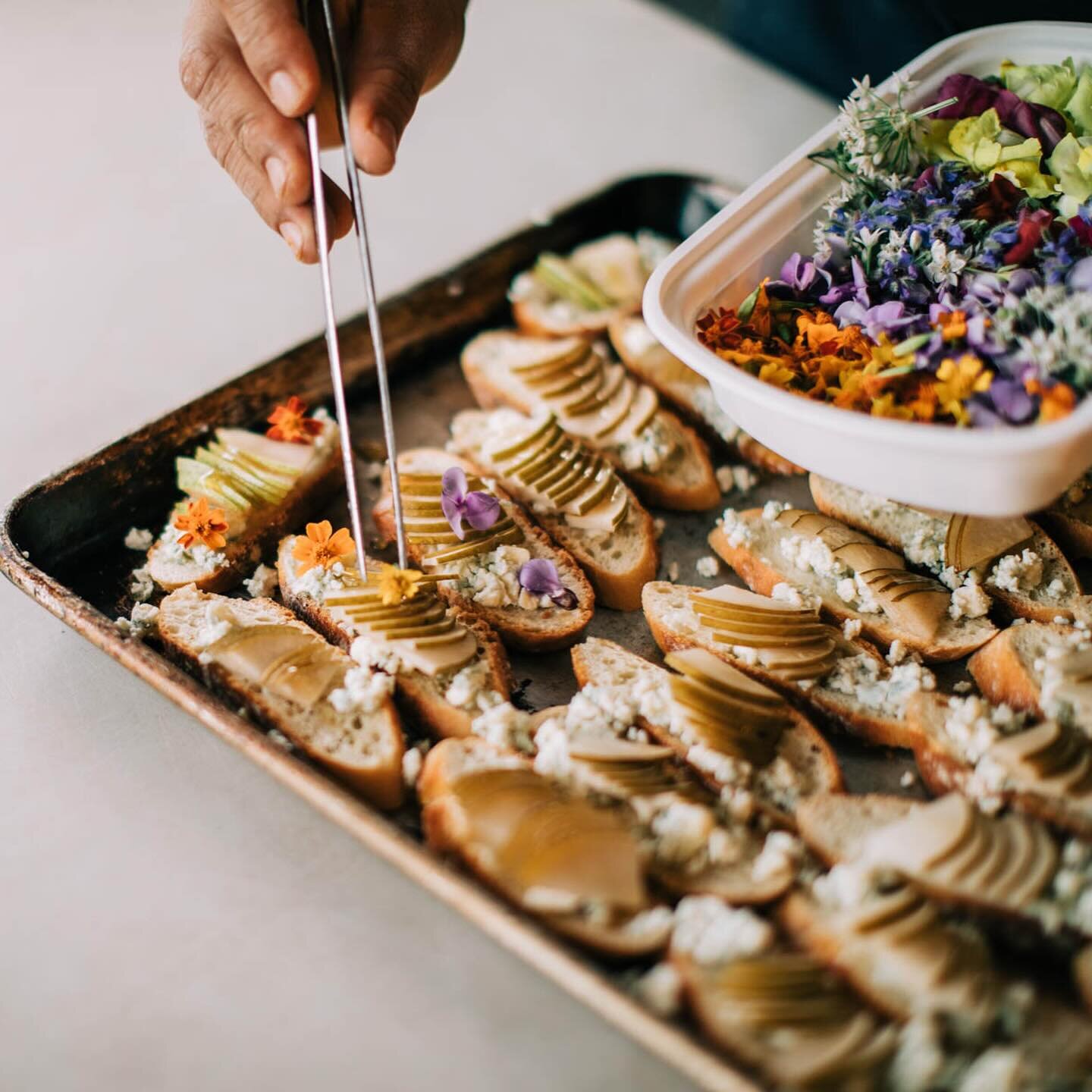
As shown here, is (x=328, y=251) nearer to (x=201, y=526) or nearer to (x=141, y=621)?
(x=201, y=526)

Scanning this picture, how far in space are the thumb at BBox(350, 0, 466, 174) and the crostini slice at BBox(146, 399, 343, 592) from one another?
834 mm

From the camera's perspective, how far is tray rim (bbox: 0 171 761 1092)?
1.63m

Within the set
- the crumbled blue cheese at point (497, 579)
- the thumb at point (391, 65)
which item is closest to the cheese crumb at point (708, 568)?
the crumbled blue cheese at point (497, 579)

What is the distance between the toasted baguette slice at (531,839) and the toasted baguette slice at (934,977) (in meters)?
0.31

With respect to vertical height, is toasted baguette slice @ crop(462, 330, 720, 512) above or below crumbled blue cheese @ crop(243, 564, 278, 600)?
above

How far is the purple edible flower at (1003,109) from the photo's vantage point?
2.76 meters

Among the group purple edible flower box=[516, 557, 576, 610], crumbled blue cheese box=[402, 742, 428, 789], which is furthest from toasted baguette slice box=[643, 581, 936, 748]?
crumbled blue cheese box=[402, 742, 428, 789]

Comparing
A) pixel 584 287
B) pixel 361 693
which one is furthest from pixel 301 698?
pixel 584 287

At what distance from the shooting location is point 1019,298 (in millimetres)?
2365

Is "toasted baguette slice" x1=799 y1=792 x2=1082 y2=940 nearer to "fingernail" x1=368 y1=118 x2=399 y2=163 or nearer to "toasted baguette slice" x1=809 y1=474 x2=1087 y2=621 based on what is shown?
"toasted baguette slice" x1=809 y1=474 x2=1087 y2=621

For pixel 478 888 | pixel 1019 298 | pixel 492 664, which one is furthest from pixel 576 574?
pixel 1019 298

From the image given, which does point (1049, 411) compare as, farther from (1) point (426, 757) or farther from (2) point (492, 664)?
(1) point (426, 757)

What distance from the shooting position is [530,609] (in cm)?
256

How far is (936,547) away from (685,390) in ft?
2.88
